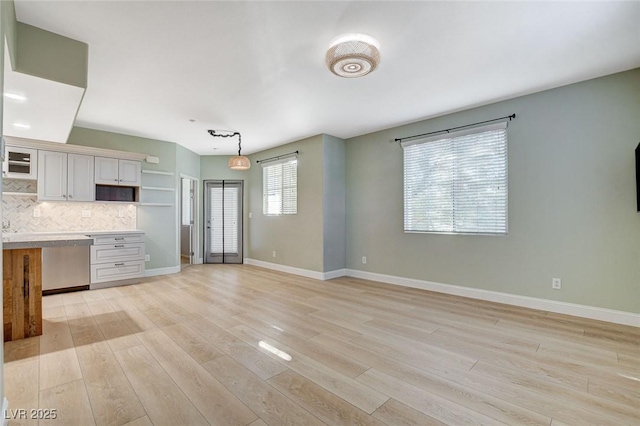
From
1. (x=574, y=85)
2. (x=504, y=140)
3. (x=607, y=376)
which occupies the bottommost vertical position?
(x=607, y=376)

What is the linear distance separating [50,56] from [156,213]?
3.73 meters

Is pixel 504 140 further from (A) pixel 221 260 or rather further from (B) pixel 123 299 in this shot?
(A) pixel 221 260

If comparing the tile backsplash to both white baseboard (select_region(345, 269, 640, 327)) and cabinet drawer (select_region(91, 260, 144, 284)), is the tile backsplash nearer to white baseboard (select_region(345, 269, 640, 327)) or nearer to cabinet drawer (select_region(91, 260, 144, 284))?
cabinet drawer (select_region(91, 260, 144, 284))

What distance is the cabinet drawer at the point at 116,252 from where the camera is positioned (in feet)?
15.4

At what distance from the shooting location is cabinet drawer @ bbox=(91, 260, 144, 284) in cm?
469

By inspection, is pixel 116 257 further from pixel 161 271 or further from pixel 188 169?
pixel 188 169

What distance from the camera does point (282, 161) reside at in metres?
6.22

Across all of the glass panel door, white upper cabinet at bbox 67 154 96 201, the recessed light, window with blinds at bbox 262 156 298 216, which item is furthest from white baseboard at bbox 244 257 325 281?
the recessed light

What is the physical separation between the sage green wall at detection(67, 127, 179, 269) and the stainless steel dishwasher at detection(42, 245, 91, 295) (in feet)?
3.66

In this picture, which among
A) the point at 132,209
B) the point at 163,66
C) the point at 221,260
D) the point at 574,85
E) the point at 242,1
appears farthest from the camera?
the point at 221,260

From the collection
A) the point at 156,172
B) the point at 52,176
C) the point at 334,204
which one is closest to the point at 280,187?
the point at 334,204

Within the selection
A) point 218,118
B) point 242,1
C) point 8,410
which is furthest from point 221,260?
point 242,1

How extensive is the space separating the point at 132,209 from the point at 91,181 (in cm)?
85

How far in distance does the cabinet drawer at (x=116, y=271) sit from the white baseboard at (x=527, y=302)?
4253 millimetres
